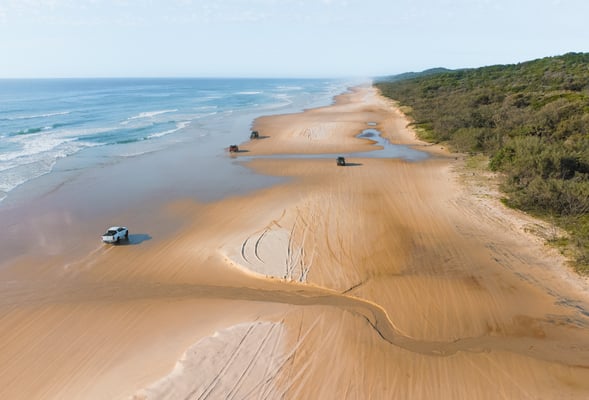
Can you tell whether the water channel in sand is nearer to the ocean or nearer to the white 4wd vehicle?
the ocean

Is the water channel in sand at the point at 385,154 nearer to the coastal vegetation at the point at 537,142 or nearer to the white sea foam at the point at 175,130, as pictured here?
the coastal vegetation at the point at 537,142

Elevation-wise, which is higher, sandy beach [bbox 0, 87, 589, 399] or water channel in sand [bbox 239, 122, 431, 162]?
water channel in sand [bbox 239, 122, 431, 162]

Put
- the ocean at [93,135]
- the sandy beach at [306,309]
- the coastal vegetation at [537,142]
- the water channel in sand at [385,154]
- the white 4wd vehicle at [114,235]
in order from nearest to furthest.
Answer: the sandy beach at [306,309] < the white 4wd vehicle at [114,235] < the coastal vegetation at [537,142] < the ocean at [93,135] < the water channel in sand at [385,154]

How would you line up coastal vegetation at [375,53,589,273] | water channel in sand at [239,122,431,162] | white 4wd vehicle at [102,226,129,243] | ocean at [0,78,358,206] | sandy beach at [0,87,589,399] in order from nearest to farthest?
sandy beach at [0,87,589,399]
white 4wd vehicle at [102,226,129,243]
coastal vegetation at [375,53,589,273]
ocean at [0,78,358,206]
water channel in sand at [239,122,431,162]

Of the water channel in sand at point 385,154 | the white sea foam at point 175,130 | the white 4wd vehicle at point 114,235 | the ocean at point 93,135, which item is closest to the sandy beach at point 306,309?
the white 4wd vehicle at point 114,235

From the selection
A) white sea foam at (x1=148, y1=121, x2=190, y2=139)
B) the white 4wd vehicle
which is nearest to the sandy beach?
the white 4wd vehicle

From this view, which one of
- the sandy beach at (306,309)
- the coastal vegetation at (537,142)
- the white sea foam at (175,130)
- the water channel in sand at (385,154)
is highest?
the coastal vegetation at (537,142)
